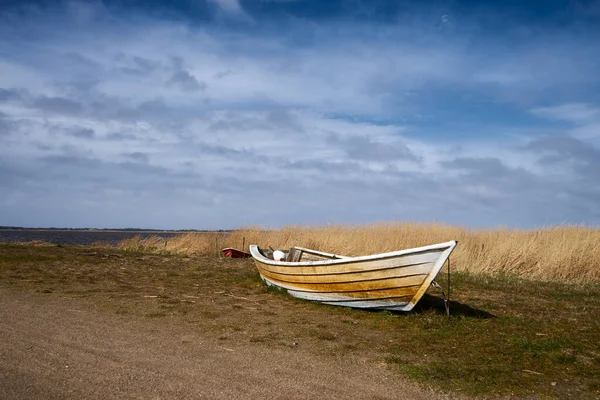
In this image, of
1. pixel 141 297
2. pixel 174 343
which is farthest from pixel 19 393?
pixel 141 297

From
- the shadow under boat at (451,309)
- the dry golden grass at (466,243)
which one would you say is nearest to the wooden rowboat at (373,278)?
the shadow under boat at (451,309)

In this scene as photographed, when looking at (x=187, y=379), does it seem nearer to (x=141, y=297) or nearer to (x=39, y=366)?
(x=39, y=366)

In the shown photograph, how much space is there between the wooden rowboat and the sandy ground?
8.05 feet

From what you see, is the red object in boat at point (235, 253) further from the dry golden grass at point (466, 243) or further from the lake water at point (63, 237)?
the lake water at point (63, 237)

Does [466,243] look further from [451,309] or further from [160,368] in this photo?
[160,368]

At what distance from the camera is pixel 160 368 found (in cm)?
575

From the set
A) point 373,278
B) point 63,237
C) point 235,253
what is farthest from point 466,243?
point 63,237

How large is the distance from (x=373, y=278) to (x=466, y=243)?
11.2 meters

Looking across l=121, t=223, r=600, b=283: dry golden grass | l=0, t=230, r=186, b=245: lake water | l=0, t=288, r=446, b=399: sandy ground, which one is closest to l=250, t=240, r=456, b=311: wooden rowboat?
l=0, t=288, r=446, b=399: sandy ground

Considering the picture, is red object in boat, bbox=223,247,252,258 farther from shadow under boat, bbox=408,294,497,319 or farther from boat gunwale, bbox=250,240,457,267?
shadow under boat, bbox=408,294,497,319

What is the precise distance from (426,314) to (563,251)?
9250 mm

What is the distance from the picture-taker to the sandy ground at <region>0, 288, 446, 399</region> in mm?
5004

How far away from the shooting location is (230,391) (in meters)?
5.05

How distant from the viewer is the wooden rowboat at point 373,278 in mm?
8547
